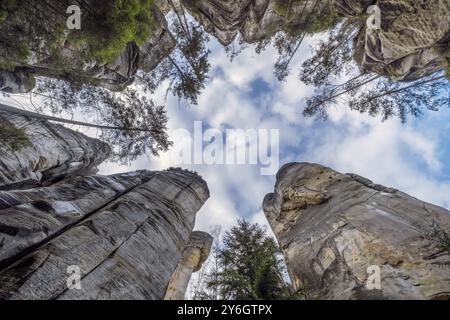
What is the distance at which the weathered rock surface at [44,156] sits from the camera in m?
10.2

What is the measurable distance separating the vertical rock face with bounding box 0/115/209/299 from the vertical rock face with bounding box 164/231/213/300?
14.0ft

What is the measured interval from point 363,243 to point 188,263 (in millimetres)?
11069

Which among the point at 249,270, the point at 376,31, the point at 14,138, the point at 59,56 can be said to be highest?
the point at 376,31

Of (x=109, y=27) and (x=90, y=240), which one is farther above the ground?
(x=109, y=27)

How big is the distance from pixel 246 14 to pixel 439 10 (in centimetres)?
1152

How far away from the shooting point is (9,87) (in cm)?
1246

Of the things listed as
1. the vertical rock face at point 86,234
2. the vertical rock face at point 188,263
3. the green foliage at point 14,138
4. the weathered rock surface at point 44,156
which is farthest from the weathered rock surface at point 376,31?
the vertical rock face at point 188,263

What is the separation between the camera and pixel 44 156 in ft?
40.2

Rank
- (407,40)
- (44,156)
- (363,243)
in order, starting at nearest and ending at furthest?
(363,243) < (407,40) < (44,156)

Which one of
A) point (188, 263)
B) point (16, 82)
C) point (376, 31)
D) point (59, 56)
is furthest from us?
point (188, 263)

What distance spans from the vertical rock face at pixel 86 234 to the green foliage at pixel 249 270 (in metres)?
1.83

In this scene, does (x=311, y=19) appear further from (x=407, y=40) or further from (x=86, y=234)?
(x=86, y=234)

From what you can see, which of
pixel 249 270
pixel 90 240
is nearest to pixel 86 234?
pixel 90 240

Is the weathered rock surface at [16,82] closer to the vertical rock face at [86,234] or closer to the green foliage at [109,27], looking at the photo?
the vertical rock face at [86,234]
